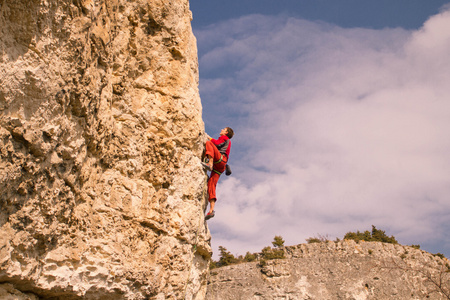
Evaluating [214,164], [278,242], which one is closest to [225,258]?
[278,242]

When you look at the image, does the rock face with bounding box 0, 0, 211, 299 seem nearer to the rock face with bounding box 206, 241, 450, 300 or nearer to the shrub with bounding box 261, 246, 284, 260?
the rock face with bounding box 206, 241, 450, 300

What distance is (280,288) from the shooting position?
1582 cm

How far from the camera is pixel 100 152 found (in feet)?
12.0

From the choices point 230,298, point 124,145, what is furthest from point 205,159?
point 230,298

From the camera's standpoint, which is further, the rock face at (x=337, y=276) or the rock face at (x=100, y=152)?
the rock face at (x=337, y=276)

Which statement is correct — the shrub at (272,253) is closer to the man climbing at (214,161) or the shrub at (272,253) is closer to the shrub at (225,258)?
the shrub at (225,258)

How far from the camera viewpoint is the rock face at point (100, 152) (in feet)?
8.31

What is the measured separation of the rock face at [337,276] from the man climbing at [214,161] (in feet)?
33.3

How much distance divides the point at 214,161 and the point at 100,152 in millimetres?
2412

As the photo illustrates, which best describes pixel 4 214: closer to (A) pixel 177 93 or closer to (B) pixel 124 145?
(B) pixel 124 145

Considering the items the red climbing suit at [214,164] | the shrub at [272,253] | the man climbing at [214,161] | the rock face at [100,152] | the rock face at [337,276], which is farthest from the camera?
the shrub at [272,253]

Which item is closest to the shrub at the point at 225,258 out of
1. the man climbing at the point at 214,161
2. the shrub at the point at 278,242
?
the shrub at the point at 278,242

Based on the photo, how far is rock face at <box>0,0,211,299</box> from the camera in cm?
253

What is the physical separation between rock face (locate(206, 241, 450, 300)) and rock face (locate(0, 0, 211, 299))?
1144 cm
